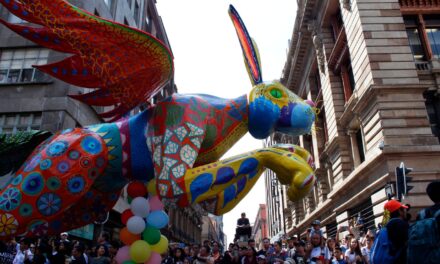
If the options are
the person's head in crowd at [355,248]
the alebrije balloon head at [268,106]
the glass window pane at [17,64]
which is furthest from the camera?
the glass window pane at [17,64]

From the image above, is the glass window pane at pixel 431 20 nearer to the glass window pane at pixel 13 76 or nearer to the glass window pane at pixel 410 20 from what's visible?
the glass window pane at pixel 410 20

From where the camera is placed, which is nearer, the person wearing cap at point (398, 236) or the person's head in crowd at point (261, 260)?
the person wearing cap at point (398, 236)

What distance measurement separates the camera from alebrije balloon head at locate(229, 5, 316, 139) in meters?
4.73

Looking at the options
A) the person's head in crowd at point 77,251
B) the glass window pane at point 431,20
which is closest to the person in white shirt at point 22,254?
the person's head in crowd at point 77,251

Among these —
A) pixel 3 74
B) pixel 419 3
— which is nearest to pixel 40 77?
pixel 3 74

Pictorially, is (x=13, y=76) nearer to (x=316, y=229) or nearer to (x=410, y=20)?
(x=316, y=229)

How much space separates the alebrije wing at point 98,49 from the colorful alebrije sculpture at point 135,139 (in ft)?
0.04

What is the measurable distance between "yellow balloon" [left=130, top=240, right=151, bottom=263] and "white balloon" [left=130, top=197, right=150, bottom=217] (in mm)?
328

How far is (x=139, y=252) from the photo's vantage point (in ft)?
13.6

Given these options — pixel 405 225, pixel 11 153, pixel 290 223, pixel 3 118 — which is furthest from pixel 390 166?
pixel 290 223

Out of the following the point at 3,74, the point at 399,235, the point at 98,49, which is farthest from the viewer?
the point at 3,74

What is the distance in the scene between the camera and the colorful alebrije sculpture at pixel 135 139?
13.5 feet

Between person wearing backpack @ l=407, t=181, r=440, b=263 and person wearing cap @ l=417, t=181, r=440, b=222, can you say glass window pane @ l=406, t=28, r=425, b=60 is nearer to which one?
person wearing cap @ l=417, t=181, r=440, b=222

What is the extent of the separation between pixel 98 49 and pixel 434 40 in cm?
1750
